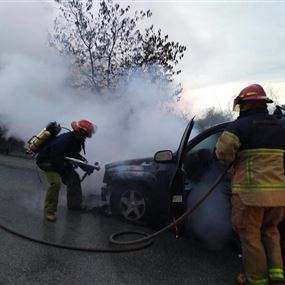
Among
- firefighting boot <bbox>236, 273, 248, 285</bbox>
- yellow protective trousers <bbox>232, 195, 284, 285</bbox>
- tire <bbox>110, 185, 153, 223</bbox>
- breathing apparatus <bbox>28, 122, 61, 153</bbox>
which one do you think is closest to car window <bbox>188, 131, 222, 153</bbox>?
tire <bbox>110, 185, 153, 223</bbox>

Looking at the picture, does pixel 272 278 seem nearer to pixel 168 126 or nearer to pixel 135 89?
pixel 168 126

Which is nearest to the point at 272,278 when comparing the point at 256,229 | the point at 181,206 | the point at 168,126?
the point at 256,229

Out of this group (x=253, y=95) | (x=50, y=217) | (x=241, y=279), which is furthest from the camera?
(x=50, y=217)

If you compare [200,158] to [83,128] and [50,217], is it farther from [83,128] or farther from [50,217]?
[50,217]

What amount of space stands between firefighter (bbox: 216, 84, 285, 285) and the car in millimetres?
780

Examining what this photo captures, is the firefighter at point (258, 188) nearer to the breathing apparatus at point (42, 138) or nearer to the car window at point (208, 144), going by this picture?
the car window at point (208, 144)

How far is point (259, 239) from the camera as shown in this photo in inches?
154

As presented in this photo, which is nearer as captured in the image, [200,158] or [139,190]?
[200,158]

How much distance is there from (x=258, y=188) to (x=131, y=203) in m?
2.58

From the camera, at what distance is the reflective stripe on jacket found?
3.86 metres

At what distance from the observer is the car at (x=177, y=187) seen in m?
4.95

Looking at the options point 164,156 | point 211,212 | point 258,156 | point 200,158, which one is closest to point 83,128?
point 164,156

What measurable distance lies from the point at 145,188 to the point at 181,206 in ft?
3.46

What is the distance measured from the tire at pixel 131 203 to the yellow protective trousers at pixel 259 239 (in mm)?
2054
